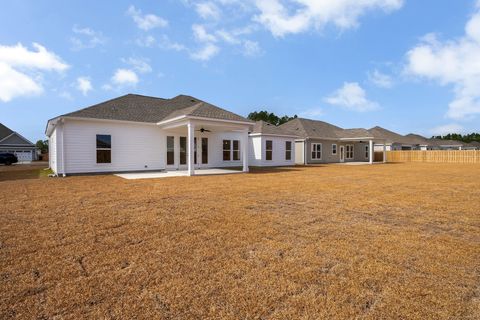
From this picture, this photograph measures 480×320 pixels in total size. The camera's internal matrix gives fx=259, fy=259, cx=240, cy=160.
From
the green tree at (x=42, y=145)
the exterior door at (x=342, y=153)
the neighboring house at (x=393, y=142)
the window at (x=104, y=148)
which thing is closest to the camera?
the window at (x=104, y=148)

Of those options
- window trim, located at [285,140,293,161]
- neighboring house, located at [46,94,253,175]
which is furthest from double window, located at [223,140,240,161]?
window trim, located at [285,140,293,161]

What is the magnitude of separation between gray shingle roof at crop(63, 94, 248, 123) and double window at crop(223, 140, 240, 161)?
385cm

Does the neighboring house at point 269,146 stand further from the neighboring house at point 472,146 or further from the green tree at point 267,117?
the neighboring house at point 472,146

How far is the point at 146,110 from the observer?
1659 cm

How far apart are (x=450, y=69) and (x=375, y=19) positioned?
12.8 metres

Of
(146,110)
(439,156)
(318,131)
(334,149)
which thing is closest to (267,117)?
(334,149)

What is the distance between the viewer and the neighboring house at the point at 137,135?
13.3 meters

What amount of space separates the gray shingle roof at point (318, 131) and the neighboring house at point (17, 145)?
36.0 meters

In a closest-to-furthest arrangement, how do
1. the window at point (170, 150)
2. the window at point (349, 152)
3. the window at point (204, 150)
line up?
the window at point (170, 150), the window at point (204, 150), the window at point (349, 152)

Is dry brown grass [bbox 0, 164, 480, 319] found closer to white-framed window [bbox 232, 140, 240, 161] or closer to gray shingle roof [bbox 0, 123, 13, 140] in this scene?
white-framed window [bbox 232, 140, 240, 161]

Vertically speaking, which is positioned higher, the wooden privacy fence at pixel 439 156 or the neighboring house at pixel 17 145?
the neighboring house at pixel 17 145

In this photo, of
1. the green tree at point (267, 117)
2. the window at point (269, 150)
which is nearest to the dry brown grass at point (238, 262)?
the window at point (269, 150)

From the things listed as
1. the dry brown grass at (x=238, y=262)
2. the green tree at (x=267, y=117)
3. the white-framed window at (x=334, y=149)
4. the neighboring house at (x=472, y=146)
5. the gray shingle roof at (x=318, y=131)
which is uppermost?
the green tree at (x=267, y=117)

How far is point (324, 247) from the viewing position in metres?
3.61
